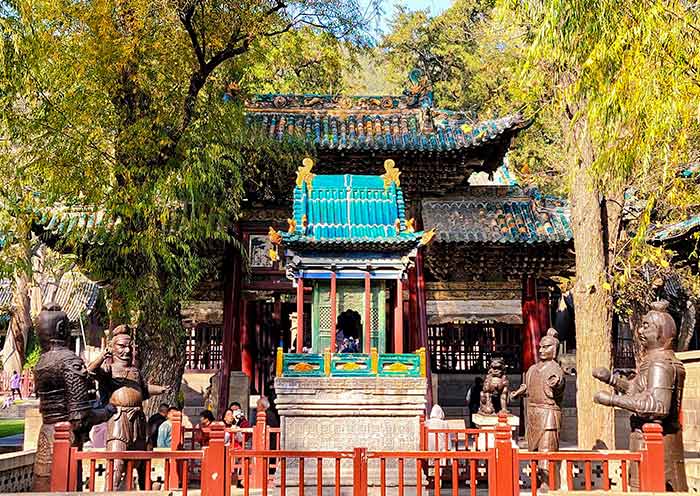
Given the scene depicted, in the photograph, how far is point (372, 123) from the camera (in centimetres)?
1437

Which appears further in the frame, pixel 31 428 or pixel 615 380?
pixel 31 428

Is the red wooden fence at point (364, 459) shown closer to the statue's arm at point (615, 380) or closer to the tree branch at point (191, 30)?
the statue's arm at point (615, 380)

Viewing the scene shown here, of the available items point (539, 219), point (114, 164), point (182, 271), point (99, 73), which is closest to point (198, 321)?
point (182, 271)

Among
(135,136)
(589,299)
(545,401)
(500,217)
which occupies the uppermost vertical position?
(135,136)

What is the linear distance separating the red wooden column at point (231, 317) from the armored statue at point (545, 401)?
21.0 feet

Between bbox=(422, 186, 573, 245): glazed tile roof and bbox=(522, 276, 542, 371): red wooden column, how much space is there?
1109 mm

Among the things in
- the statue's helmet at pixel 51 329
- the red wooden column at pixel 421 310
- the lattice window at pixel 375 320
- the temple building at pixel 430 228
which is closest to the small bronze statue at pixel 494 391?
the temple building at pixel 430 228

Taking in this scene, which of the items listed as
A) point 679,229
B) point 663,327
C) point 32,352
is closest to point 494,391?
point 679,229

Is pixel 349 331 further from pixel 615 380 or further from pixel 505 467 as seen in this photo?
pixel 505 467

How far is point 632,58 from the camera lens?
6359mm

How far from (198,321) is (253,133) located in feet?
12.8

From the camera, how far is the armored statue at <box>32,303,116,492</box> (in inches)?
257

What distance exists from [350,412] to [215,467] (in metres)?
3.71

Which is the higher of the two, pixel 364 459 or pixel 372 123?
pixel 372 123
